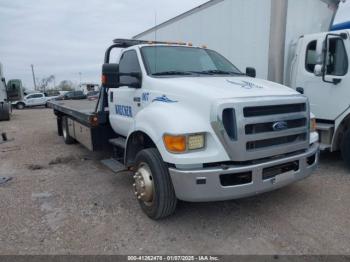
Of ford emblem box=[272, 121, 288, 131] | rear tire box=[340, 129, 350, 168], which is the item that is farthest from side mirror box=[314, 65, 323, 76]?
ford emblem box=[272, 121, 288, 131]

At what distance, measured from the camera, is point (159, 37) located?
9133 mm

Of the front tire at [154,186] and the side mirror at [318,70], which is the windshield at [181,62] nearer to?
the front tire at [154,186]

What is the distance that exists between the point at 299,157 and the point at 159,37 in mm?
6628

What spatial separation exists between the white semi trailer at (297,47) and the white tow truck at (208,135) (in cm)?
150

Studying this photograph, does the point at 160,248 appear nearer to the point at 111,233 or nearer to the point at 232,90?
the point at 111,233

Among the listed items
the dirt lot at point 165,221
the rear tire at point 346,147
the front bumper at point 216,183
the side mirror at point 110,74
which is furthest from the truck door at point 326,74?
the side mirror at point 110,74

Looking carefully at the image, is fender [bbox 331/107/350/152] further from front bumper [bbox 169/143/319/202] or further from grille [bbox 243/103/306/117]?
front bumper [bbox 169/143/319/202]

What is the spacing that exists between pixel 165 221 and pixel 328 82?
3.83 metres

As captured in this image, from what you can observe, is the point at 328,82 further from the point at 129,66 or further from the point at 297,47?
the point at 129,66

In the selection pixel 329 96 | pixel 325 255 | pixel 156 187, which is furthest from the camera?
pixel 329 96

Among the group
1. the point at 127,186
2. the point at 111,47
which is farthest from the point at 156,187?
the point at 111,47

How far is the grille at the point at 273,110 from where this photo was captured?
325cm

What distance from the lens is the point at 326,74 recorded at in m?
5.41

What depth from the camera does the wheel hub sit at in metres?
3.61
